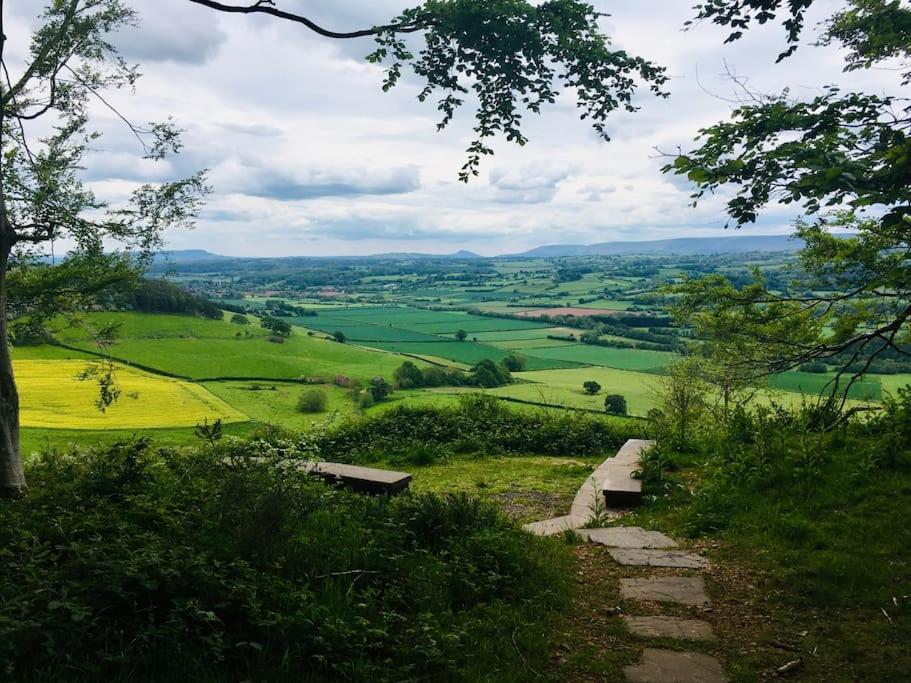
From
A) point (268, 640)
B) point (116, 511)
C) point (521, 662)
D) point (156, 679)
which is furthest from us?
point (116, 511)

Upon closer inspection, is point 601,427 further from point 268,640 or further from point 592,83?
point 268,640

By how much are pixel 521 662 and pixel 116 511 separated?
3.74m

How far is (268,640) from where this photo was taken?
11.3 feet

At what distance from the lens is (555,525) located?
Answer: 24.3 feet

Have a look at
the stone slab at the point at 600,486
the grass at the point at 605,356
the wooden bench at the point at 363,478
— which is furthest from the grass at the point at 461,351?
the wooden bench at the point at 363,478

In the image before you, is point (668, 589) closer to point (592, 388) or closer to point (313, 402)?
point (313, 402)

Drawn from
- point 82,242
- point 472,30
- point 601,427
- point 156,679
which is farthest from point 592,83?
point 601,427

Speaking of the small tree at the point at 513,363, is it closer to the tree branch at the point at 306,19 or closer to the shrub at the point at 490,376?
the shrub at the point at 490,376

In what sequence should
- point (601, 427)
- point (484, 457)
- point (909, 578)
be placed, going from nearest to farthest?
1. point (909, 578)
2. point (484, 457)
3. point (601, 427)

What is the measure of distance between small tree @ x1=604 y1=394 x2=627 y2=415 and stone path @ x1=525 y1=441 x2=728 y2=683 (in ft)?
78.0

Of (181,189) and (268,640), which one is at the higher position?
(181,189)

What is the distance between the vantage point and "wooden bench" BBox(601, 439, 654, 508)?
26.6ft

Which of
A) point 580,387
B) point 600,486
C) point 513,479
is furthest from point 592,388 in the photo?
point 600,486

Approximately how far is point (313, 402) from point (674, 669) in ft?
97.3
